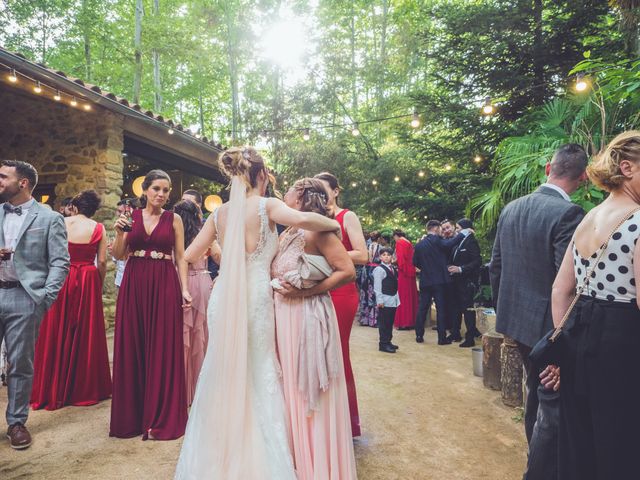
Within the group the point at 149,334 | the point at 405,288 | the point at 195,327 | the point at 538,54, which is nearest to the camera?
the point at 149,334

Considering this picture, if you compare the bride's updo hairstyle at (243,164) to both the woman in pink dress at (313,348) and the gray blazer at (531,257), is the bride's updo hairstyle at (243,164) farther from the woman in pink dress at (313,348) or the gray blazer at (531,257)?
the gray blazer at (531,257)

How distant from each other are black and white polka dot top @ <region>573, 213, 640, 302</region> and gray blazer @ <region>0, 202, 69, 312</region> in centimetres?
350

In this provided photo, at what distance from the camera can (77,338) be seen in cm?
383

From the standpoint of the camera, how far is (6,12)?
13.5 metres

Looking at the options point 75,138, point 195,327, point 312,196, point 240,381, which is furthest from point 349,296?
point 75,138

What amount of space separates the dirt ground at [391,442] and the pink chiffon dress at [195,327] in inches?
31.3

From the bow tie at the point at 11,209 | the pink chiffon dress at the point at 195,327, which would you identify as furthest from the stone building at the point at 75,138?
the bow tie at the point at 11,209

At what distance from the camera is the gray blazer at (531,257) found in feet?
7.58

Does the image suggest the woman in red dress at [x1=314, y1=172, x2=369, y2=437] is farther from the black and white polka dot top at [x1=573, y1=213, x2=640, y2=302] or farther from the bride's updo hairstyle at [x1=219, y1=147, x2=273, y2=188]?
the black and white polka dot top at [x1=573, y1=213, x2=640, y2=302]

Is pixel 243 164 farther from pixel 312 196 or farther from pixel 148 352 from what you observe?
pixel 148 352

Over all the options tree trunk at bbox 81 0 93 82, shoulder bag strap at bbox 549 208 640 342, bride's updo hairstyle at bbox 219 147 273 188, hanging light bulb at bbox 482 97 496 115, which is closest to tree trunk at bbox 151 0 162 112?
tree trunk at bbox 81 0 93 82

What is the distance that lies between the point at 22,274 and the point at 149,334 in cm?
103

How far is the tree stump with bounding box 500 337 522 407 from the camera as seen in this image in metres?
3.80

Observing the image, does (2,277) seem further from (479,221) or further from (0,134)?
(479,221)
